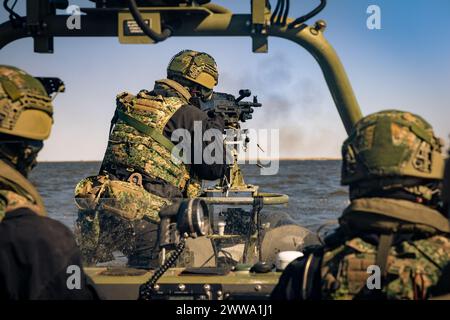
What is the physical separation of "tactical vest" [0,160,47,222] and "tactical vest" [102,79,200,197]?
3041 millimetres

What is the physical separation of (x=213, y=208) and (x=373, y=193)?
9.97 ft

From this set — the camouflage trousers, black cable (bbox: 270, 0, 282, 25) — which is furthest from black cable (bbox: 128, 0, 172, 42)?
the camouflage trousers

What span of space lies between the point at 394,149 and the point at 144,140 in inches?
138

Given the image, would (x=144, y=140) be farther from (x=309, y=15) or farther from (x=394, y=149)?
(x=394, y=149)

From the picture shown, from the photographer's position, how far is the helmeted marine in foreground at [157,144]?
680 centimetres

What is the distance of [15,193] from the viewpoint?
3.97 metres

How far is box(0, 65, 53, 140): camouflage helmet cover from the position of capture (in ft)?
13.2

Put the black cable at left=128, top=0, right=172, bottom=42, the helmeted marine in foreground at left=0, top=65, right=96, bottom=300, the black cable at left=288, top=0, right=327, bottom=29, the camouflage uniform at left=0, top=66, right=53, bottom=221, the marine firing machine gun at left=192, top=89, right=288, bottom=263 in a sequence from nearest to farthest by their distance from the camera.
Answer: the helmeted marine in foreground at left=0, top=65, right=96, bottom=300 < the camouflage uniform at left=0, top=66, right=53, bottom=221 < the black cable at left=128, top=0, right=172, bottom=42 < the black cable at left=288, top=0, right=327, bottom=29 < the marine firing machine gun at left=192, top=89, right=288, bottom=263

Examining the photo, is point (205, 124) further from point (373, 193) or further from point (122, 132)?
point (373, 193)

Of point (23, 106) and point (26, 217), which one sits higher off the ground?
point (23, 106)

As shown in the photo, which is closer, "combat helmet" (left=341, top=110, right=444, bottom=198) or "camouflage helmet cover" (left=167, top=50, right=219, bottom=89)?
"combat helmet" (left=341, top=110, right=444, bottom=198)

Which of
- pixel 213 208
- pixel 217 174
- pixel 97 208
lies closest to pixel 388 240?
pixel 97 208

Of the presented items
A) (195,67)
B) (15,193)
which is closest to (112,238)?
(15,193)

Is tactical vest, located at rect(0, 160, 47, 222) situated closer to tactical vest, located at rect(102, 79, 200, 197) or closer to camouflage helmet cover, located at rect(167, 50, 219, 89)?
tactical vest, located at rect(102, 79, 200, 197)
